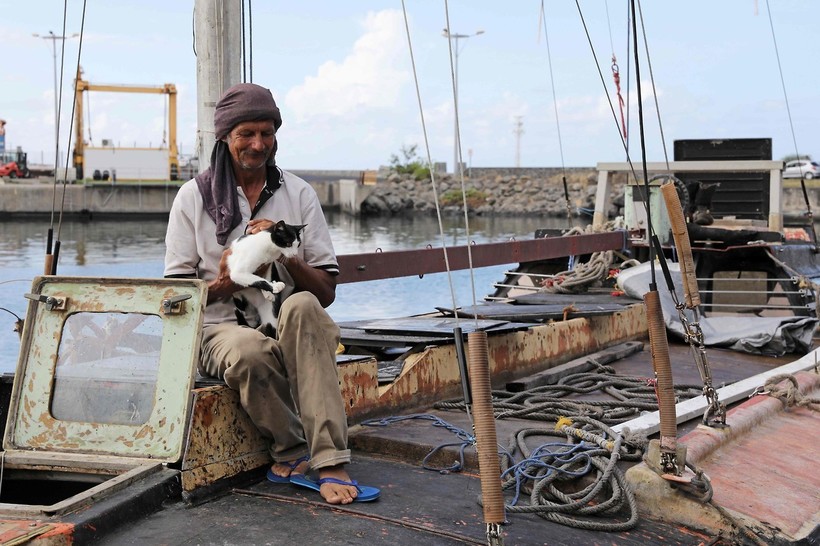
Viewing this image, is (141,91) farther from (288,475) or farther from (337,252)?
(288,475)

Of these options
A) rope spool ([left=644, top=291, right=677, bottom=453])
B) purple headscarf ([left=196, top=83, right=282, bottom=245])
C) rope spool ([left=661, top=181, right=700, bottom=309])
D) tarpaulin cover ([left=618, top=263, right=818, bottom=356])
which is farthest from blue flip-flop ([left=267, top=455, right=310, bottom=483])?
tarpaulin cover ([left=618, top=263, right=818, bottom=356])

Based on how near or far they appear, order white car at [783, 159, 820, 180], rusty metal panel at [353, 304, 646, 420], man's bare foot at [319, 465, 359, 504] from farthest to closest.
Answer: white car at [783, 159, 820, 180] < rusty metal panel at [353, 304, 646, 420] < man's bare foot at [319, 465, 359, 504]

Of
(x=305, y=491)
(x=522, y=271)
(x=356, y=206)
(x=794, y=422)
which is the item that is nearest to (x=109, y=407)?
(x=305, y=491)

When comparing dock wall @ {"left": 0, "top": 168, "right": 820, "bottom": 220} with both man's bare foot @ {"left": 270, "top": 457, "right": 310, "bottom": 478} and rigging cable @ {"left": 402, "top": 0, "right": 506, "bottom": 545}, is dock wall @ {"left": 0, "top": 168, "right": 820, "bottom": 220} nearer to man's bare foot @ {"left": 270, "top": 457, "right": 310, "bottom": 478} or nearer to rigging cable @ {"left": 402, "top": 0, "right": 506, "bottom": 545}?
man's bare foot @ {"left": 270, "top": 457, "right": 310, "bottom": 478}

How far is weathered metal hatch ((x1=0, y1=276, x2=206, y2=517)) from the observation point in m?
3.25

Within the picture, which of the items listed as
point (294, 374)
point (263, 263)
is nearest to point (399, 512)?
point (294, 374)

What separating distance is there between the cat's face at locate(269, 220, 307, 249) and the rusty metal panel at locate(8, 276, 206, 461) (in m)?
0.30

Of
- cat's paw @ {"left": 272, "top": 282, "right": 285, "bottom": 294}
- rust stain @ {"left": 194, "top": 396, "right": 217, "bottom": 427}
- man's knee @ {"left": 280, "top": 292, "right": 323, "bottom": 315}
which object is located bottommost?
rust stain @ {"left": 194, "top": 396, "right": 217, "bottom": 427}

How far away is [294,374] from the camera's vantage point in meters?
3.37

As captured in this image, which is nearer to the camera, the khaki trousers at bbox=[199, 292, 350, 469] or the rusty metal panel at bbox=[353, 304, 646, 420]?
the khaki trousers at bbox=[199, 292, 350, 469]

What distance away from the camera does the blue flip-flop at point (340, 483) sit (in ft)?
10.7

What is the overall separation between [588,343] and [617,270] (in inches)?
117

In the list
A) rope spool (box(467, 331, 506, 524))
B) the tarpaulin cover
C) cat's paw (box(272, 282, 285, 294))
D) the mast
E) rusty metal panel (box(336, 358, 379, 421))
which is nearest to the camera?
rope spool (box(467, 331, 506, 524))

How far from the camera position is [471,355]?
8.63 feet
